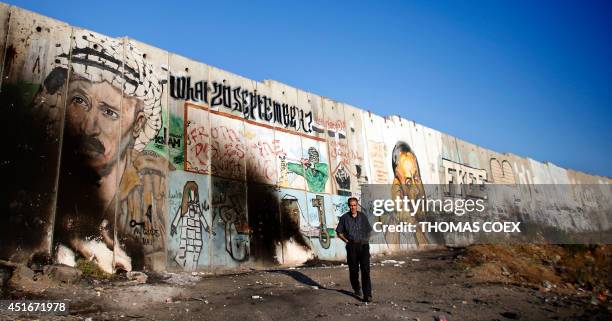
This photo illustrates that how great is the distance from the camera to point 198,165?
9.18 m

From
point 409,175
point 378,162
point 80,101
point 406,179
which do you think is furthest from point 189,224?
point 409,175

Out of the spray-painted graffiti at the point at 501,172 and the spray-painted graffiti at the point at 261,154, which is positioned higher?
the spray-painted graffiti at the point at 501,172

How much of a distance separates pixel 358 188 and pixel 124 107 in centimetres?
707

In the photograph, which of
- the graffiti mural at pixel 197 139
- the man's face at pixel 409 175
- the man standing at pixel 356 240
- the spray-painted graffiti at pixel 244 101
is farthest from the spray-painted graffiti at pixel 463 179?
the man standing at pixel 356 240

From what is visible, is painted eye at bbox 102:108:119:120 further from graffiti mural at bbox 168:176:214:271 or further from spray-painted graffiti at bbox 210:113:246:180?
spray-painted graffiti at bbox 210:113:246:180

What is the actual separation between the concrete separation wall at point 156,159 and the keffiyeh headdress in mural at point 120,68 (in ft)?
0.07

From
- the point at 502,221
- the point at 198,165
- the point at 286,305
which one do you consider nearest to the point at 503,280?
the point at 286,305

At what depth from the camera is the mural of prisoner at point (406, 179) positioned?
1461 centimetres

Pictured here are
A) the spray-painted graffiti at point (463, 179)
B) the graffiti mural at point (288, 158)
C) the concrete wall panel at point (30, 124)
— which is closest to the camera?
the concrete wall panel at point (30, 124)

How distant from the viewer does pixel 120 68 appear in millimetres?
8539

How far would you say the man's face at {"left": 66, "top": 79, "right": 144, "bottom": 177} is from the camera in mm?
7727

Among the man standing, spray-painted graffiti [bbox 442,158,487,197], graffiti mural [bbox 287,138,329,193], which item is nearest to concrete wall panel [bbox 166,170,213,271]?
graffiti mural [bbox 287,138,329,193]

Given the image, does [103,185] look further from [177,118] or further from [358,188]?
[358,188]

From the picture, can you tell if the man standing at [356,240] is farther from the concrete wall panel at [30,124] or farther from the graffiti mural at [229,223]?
the concrete wall panel at [30,124]
